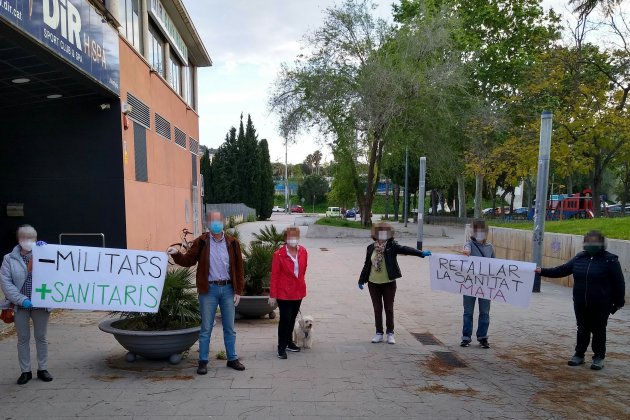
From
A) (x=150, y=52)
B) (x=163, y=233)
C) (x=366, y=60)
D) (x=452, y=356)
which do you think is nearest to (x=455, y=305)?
(x=452, y=356)

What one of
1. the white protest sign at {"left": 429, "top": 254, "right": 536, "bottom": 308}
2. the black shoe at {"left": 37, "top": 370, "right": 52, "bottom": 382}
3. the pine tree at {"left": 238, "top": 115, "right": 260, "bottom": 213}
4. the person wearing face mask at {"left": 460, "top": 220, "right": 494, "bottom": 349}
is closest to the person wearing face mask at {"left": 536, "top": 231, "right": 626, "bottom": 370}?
the white protest sign at {"left": 429, "top": 254, "right": 536, "bottom": 308}

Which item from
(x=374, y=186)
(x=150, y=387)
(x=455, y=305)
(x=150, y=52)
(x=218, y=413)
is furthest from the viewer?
(x=374, y=186)

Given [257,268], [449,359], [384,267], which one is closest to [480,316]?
[449,359]

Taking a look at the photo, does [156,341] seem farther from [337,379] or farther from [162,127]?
[162,127]

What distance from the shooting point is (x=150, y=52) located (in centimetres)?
1523

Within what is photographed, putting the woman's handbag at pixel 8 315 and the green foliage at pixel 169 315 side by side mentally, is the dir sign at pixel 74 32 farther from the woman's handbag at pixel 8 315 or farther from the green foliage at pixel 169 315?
the green foliage at pixel 169 315

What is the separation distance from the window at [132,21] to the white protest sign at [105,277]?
836 cm

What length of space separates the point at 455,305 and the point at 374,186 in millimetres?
21529

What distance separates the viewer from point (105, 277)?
18.3 feet

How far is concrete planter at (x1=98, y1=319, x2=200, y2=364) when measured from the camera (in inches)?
217

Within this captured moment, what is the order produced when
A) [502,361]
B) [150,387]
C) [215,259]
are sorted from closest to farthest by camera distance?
[150,387]
[215,259]
[502,361]

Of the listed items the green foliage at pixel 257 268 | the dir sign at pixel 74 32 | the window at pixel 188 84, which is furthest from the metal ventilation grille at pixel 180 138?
the green foliage at pixel 257 268

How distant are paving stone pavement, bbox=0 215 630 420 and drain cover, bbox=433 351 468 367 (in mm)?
77

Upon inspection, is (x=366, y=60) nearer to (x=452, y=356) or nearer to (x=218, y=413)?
(x=452, y=356)
